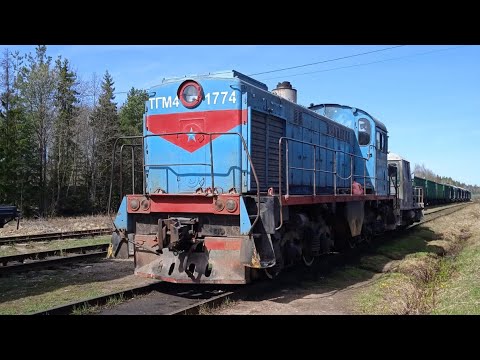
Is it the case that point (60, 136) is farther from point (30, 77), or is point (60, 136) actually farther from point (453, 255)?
point (453, 255)

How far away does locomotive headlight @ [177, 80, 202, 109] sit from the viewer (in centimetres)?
838

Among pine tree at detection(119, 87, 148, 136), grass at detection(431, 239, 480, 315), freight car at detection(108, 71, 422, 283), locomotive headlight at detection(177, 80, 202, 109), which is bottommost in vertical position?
grass at detection(431, 239, 480, 315)

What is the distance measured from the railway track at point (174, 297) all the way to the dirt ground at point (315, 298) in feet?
0.68

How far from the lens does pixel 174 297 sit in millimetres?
7816

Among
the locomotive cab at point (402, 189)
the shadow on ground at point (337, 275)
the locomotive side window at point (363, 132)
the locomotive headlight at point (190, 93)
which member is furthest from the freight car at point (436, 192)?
the locomotive headlight at point (190, 93)

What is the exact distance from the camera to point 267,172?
28.8ft

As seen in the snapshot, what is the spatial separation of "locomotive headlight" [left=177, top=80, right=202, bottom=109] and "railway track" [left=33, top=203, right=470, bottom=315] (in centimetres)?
338

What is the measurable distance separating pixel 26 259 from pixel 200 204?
6660mm

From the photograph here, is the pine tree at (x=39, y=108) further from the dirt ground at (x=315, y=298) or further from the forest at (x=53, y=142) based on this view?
the dirt ground at (x=315, y=298)

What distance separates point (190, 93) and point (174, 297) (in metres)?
3.67

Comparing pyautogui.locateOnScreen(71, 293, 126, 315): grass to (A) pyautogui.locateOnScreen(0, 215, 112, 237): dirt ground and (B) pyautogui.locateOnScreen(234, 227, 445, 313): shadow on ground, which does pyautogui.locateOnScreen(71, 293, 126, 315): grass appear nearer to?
(B) pyautogui.locateOnScreen(234, 227, 445, 313): shadow on ground

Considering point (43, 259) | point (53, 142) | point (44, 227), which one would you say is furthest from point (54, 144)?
point (43, 259)

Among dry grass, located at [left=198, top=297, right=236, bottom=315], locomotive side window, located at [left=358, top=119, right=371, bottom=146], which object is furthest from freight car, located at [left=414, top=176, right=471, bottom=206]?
dry grass, located at [left=198, top=297, right=236, bottom=315]

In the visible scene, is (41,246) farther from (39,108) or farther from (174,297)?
(39,108)
